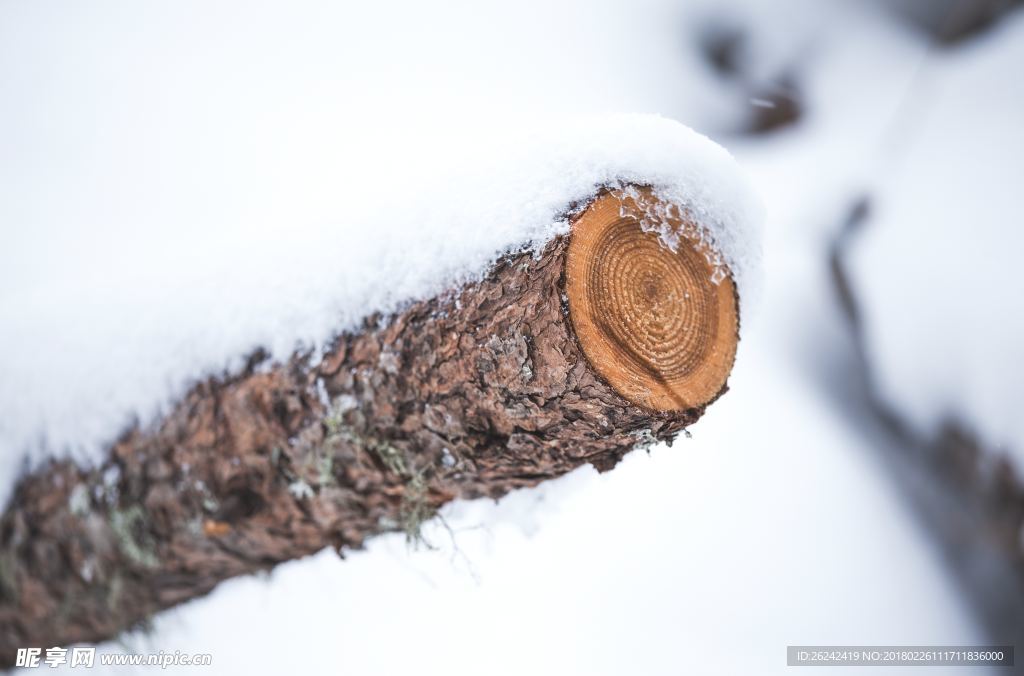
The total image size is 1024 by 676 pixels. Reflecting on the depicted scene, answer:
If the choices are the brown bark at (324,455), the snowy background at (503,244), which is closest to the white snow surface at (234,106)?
the snowy background at (503,244)

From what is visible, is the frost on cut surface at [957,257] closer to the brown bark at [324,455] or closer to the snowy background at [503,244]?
the snowy background at [503,244]

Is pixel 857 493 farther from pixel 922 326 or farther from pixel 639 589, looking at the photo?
pixel 639 589

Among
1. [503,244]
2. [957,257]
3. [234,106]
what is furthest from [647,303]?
[234,106]

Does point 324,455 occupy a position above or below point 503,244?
below

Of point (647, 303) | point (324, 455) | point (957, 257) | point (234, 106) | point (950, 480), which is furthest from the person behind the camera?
point (234, 106)

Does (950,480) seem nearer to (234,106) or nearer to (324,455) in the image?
(324,455)

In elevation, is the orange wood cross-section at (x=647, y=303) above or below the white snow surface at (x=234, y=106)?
below
